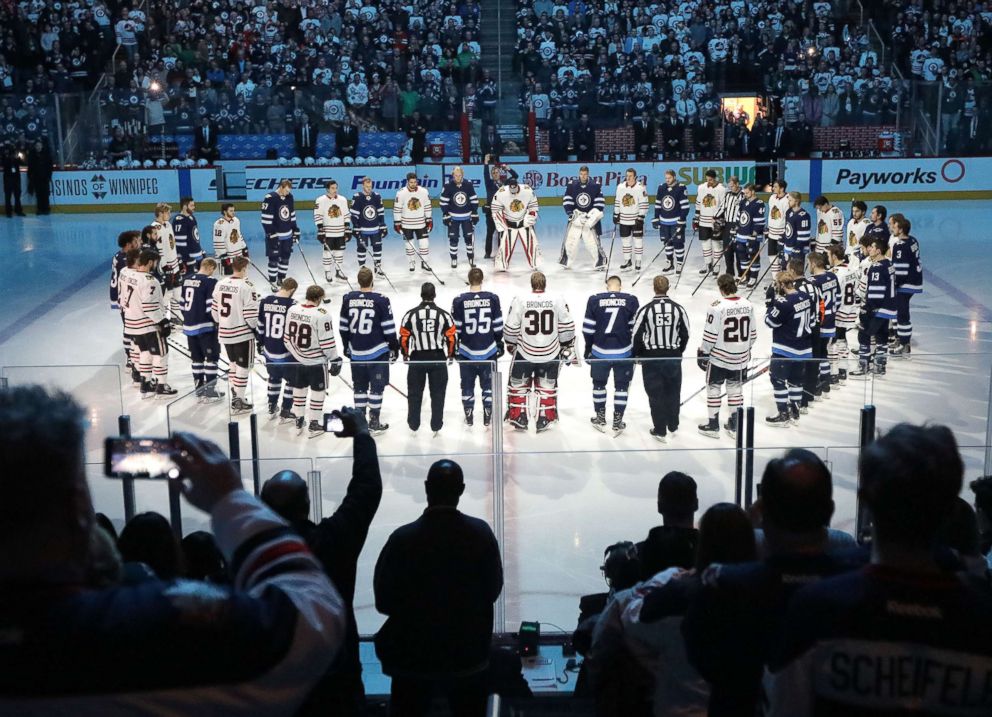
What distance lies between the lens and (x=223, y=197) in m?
22.3

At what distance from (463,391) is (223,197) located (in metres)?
17.3

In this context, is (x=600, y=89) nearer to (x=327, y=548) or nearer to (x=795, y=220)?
(x=795, y=220)

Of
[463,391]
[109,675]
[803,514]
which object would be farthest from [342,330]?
[109,675]

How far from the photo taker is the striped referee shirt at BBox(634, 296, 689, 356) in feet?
29.1

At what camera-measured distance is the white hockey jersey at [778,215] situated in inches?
586

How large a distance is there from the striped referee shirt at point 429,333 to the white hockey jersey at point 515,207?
281 inches

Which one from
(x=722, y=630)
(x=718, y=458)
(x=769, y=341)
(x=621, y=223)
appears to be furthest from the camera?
(x=621, y=223)

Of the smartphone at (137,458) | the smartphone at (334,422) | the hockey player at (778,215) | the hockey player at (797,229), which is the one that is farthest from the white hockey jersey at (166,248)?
the smartphone at (137,458)

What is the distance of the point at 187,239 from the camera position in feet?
45.7

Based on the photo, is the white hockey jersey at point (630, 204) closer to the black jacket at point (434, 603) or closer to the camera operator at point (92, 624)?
the black jacket at point (434, 603)

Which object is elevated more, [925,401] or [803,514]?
[803,514]

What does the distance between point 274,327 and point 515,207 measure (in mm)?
7329

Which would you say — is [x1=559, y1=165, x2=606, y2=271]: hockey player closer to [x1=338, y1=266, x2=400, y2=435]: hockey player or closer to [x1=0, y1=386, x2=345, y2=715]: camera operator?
[x1=338, y1=266, x2=400, y2=435]: hockey player

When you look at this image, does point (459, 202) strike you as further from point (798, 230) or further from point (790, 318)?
point (790, 318)
